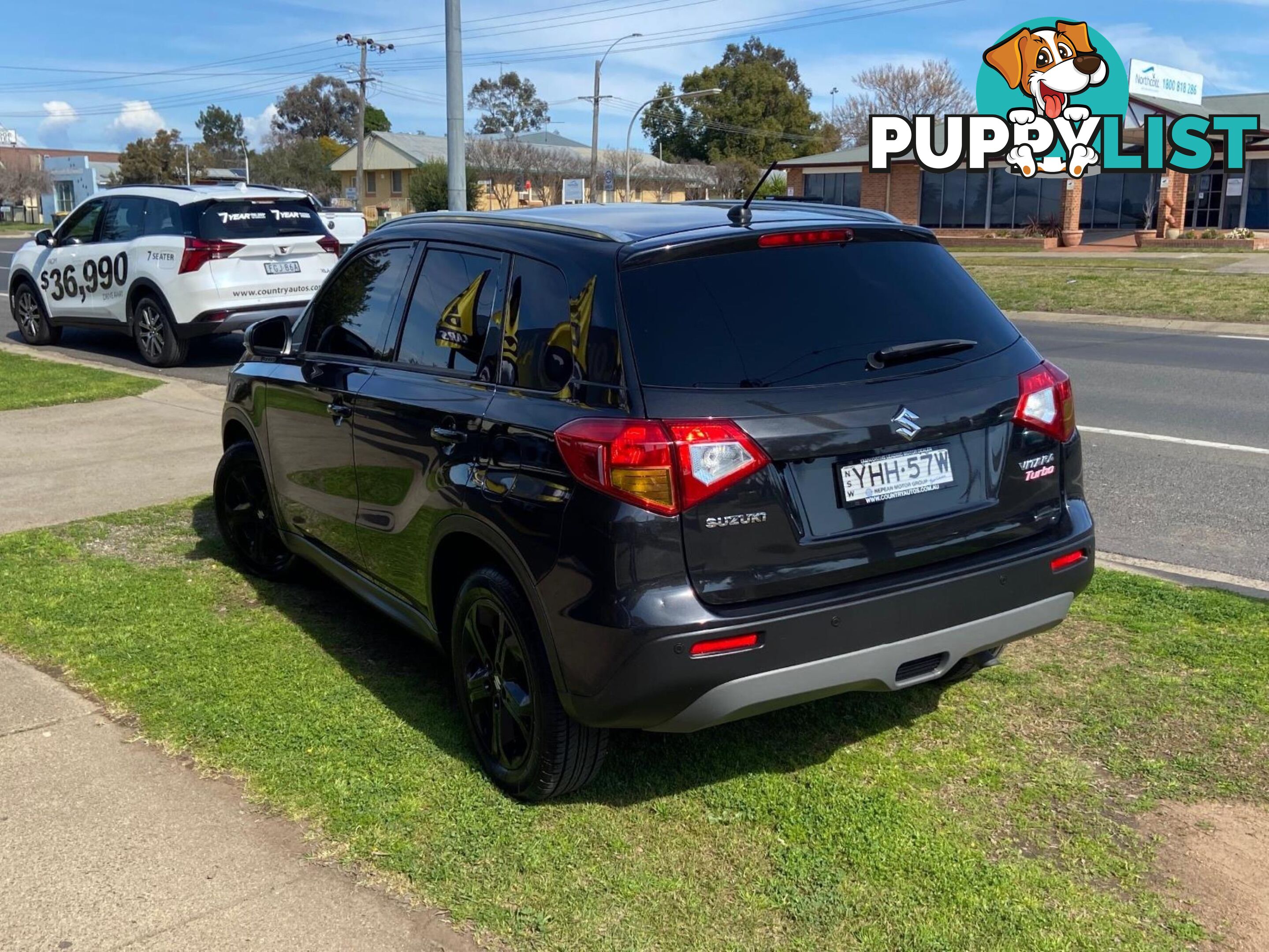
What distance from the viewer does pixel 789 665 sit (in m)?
3.27

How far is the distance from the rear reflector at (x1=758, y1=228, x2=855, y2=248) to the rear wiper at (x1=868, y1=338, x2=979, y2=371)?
1.29 ft

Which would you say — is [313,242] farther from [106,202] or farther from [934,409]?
[934,409]

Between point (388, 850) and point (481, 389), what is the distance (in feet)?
4.51

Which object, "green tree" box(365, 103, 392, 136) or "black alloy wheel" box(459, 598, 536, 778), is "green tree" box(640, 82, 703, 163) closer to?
"green tree" box(365, 103, 392, 136)

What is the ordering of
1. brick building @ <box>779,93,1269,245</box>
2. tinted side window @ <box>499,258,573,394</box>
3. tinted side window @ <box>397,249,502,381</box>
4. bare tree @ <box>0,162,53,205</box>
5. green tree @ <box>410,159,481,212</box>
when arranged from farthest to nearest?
bare tree @ <box>0,162,53,205</box>
green tree @ <box>410,159,481,212</box>
brick building @ <box>779,93,1269,245</box>
tinted side window @ <box>397,249,502,381</box>
tinted side window @ <box>499,258,573,394</box>

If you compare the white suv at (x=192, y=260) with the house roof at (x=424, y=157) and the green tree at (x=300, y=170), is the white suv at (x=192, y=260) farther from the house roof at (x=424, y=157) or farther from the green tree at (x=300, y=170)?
the green tree at (x=300, y=170)

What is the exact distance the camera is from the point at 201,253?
1273cm

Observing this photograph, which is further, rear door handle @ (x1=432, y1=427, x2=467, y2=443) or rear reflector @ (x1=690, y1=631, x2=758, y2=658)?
rear door handle @ (x1=432, y1=427, x2=467, y2=443)

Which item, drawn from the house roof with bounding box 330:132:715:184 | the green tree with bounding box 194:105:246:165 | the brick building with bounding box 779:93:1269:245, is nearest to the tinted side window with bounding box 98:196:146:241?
the brick building with bounding box 779:93:1269:245

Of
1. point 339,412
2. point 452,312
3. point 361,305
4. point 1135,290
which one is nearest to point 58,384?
point 361,305

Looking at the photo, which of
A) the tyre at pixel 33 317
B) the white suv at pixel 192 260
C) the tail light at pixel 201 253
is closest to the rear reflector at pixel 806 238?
the white suv at pixel 192 260

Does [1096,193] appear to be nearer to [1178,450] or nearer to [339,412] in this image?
[1178,450]

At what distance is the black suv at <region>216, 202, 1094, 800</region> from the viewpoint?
3191 millimetres

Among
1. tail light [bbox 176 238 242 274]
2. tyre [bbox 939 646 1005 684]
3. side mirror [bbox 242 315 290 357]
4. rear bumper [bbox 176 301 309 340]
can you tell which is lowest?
tyre [bbox 939 646 1005 684]
